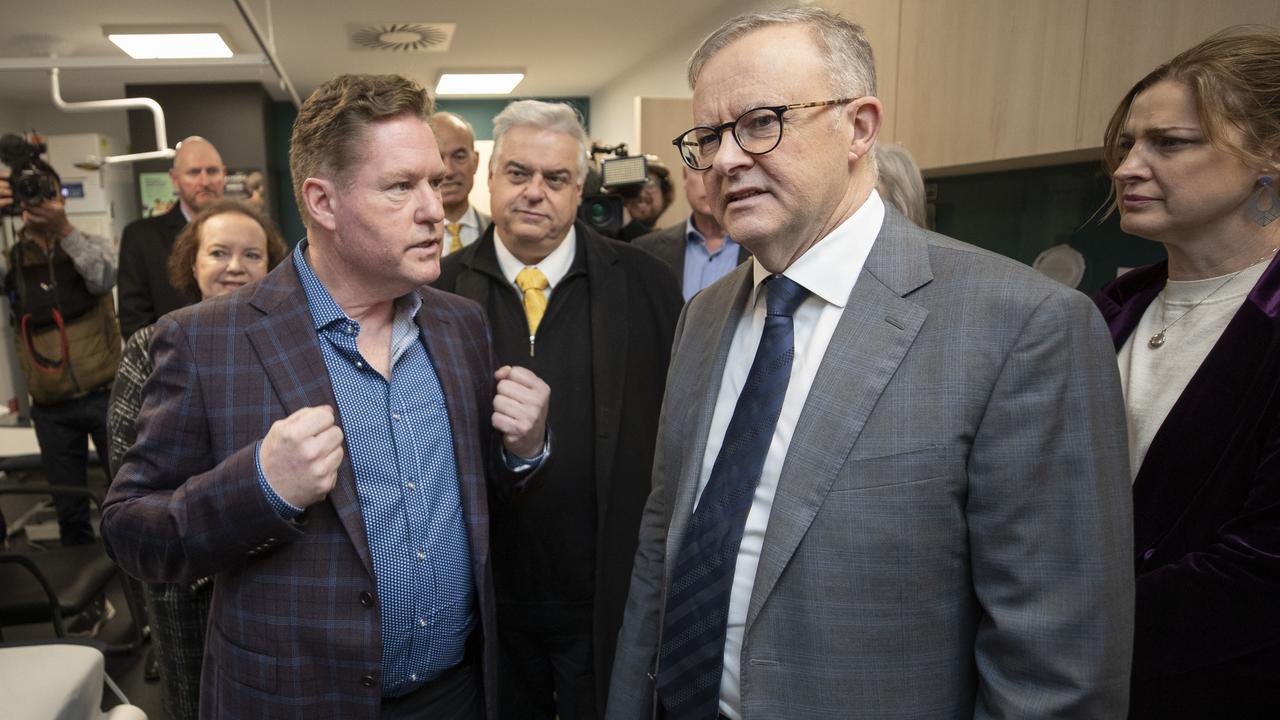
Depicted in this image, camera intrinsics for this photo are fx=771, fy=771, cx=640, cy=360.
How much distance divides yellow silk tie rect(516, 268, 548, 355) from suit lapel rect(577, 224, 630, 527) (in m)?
0.12

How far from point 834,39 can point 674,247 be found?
2.20 metres

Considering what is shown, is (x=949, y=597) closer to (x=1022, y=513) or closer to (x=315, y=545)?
(x=1022, y=513)

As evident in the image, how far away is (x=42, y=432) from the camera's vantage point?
359 centimetres

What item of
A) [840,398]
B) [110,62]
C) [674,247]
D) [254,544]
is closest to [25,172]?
[110,62]

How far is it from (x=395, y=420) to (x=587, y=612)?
81 cm

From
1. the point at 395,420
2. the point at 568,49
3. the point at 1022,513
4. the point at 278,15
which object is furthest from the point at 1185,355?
the point at 568,49

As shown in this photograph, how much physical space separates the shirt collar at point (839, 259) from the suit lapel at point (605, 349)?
875mm

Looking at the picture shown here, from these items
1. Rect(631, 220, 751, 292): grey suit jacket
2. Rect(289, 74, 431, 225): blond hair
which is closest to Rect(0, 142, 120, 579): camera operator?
Rect(631, 220, 751, 292): grey suit jacket

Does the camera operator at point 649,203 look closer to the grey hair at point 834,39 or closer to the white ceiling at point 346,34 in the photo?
the white ceiling at point 346,34

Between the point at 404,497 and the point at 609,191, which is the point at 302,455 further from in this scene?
the point at 609,191

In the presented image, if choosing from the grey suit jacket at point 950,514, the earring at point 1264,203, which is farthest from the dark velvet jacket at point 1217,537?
the grey suit jacket at point 950,514

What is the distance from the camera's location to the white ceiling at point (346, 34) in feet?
17.5

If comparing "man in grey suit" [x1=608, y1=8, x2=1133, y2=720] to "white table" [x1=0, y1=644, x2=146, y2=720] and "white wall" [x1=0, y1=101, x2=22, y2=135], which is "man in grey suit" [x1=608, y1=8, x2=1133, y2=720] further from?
"white wall" [x1=0, y1=101, x2=22, y2=135]

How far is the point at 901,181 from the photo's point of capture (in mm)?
1858
